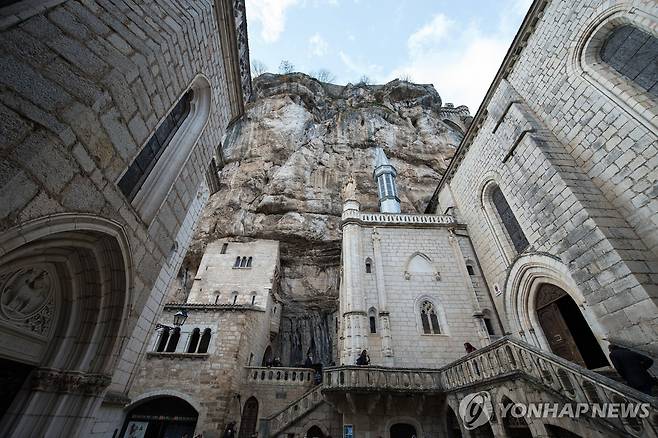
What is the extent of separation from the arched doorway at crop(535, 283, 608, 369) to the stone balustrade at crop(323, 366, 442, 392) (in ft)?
10.8

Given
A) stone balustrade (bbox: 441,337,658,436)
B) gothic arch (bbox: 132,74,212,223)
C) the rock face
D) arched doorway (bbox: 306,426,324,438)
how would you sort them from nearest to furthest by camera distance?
stone balustrade (bbox: 441,337,658,436) → gothic arch (bbox: 132,74,212,223) → arched doorway (bbox: 306,426,324,438) → the rock face

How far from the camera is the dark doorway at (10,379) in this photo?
8.19 ft

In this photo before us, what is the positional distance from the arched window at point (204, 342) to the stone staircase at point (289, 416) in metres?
4.45

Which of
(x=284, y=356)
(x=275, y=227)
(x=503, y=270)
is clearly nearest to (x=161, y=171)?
(x=503, y=270)

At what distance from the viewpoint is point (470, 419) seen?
6.46 m

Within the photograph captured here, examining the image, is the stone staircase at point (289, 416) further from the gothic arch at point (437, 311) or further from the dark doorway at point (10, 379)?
the dark doorway at point (10, 379)

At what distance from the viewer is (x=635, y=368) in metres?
4.05

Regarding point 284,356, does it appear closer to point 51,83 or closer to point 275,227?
point 275,227

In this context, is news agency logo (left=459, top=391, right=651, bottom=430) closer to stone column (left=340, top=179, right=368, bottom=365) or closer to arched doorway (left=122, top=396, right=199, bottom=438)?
stone column (left=340, top=179, right=368, bottom=365)

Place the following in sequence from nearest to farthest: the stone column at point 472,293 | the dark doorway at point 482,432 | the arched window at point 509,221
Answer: the dark doorway at point 482,432 < the arched window at point 509,221 < the stone column at point 472,293

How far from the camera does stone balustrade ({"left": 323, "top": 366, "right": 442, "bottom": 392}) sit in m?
7.58

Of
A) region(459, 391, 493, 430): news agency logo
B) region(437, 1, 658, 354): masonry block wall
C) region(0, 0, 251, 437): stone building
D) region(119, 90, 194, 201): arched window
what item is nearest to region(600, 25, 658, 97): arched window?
region(437, 1, 658, 354): masonry block wall

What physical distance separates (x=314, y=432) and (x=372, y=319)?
160 inches

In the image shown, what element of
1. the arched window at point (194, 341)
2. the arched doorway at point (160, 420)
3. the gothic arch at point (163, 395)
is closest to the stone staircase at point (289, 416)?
the gothic arch at point (163, 395)
